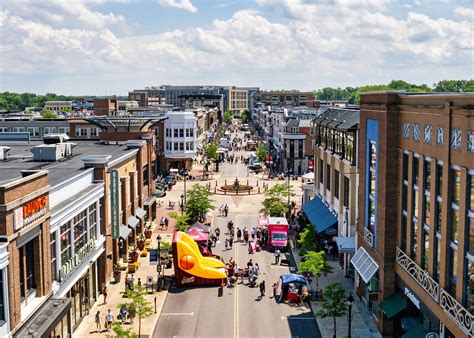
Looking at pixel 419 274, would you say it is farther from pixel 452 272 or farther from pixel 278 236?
pixel 278 236

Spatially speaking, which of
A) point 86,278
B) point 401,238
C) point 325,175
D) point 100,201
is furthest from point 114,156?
point 401,238

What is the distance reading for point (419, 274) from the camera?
28.9m

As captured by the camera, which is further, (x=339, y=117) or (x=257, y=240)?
(x=257, y=240)

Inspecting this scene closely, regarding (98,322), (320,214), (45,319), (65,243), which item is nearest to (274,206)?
(320,214)

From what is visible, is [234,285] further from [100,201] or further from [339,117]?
[339,117]

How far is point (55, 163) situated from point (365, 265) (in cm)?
2470

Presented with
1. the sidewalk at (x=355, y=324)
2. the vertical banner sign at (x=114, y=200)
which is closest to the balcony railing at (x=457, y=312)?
the sidewalk at (x=355, y=324)

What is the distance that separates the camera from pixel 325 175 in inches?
2233

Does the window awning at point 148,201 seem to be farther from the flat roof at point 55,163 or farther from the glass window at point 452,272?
the glass window at point 452,272

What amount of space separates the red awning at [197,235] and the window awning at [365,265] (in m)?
16.5

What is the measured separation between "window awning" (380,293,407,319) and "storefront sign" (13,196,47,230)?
19.0 m

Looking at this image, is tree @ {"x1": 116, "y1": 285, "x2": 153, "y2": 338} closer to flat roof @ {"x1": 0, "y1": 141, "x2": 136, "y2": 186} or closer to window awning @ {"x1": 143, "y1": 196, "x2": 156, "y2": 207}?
flat roof @ {"x1": 0, "y1": 141, "x2": 136, "y2": 186}

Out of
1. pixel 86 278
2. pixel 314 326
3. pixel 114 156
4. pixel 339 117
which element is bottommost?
pixel 314 326

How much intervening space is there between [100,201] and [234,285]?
11.6 metres
